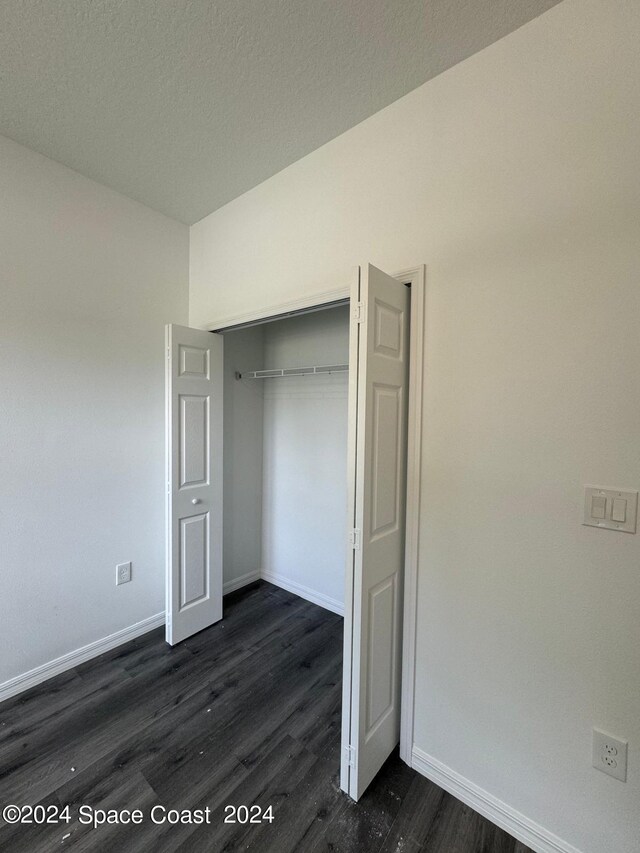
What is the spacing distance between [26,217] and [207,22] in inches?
53.8

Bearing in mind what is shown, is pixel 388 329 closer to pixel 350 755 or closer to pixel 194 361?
pixel 194 361

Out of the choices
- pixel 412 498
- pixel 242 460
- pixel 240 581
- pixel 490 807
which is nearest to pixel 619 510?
pixel 412 498

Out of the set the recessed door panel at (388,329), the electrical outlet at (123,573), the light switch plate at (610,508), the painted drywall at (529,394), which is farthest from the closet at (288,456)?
the light switch plate at (610,508)

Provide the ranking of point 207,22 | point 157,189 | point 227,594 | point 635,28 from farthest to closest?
point 227,594
point 157,189
point 207,22
point 635,28

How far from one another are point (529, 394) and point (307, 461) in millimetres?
1899

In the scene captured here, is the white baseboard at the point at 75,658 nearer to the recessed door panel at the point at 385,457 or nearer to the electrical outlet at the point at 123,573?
the electrical outlet at the point at 123,573

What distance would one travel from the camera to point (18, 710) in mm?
1801

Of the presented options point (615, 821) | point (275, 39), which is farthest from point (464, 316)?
point (615, 821)

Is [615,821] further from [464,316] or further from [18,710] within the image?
[18,710]

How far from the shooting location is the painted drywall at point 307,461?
2699 millimetres

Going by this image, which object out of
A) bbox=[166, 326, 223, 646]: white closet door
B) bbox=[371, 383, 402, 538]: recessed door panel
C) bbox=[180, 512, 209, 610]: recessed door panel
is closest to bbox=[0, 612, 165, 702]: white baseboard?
bbox=[166, 326, 223, 646]: white closet door

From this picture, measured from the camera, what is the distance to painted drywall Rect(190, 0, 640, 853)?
42.8 inches

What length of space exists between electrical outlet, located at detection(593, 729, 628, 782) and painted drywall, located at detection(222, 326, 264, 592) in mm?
2485

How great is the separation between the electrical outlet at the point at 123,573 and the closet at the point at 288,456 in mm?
775
